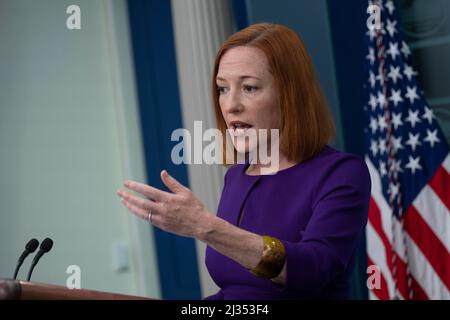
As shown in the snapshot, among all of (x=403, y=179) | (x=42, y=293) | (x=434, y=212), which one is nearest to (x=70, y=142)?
(x=403, y=179)

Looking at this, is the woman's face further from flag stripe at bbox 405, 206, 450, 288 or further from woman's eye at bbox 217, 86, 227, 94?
flag stripe at bbox 405, 206, 450, 288

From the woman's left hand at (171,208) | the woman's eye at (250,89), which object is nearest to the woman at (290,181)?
the woman's eye at (250,89)

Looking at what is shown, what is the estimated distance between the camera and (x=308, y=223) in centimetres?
148

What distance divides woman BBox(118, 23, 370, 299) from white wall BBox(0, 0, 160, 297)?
9.53 feet

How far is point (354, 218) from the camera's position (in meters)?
1.48

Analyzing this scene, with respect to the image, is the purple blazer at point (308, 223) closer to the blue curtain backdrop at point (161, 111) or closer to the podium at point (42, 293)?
the podium at point (42, 293)

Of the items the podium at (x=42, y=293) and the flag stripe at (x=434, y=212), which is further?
the flag stripe at (x=434, y=212)

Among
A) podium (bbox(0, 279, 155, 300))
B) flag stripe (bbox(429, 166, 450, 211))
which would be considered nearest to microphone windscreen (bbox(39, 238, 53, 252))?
podium (bbox(0, 279, 155, 300))

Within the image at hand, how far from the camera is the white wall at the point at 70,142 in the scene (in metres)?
4.31

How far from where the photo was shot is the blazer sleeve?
54.7 inches

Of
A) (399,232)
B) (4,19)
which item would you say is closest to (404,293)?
(399,232)

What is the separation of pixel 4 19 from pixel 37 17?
9.5 inches

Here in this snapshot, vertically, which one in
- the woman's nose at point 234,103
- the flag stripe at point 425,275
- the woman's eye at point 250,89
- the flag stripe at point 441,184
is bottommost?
the flag stripe at point 425,275

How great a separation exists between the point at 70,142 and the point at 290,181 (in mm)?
3184
